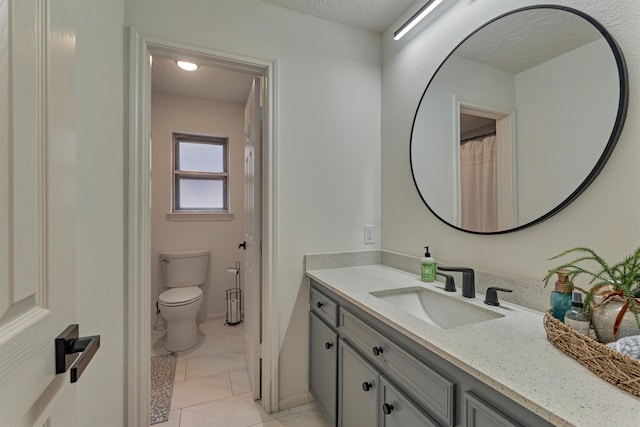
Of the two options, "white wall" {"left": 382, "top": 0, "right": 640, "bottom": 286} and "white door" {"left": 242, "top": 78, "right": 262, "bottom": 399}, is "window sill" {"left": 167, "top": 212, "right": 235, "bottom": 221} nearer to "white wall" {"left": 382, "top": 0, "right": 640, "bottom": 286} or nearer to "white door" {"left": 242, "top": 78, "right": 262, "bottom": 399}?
"white door" {"left": 242, "top": 78, "right": 262, "bottom": 399}

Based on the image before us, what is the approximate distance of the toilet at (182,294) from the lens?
2.36 meters

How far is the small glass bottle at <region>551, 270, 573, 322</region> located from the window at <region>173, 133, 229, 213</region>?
9.78 feet

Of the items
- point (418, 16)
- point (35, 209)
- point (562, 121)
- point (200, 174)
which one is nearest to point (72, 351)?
point (35, 209)

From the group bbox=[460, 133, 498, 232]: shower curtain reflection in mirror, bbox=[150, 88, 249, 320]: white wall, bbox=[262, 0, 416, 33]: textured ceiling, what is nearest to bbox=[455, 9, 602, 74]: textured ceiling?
bbox=[460, 133, 498, 232]: shower curtain reflection in mirror

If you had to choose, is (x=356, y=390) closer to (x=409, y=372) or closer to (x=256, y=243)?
(x=409, y=372)

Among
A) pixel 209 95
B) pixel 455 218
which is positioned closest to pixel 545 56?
pixel 455 218

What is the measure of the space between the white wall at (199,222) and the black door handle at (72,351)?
256 centimetres

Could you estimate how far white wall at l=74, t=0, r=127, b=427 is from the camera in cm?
88

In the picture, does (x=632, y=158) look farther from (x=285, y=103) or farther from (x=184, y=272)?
(x=184, y=272)

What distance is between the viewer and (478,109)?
52.2 inches

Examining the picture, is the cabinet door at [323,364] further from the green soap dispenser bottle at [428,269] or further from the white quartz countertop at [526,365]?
the green soap dispenser bottle at [428,269]

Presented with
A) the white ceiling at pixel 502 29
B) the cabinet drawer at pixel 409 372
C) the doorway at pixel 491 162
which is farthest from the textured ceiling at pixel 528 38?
the cabinet drawer at pixel 409 372

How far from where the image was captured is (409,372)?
0.93 meters

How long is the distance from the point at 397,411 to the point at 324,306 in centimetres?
64
